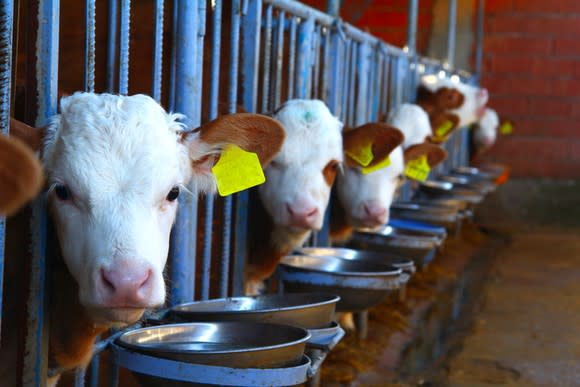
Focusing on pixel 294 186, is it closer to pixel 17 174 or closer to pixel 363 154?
pixel 363 154

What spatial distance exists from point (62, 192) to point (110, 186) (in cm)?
15

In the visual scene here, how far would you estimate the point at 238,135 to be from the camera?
2783 millimetres

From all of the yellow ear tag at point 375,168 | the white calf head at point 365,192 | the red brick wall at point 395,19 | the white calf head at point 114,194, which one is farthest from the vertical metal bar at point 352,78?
the red brick wall at point 395,19

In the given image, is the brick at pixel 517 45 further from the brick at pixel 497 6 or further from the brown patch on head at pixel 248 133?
the brown patch on head at pixel 248 133

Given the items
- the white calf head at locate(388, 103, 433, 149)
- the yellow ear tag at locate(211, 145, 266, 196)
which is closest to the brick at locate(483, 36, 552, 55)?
the white calf head at locate(388, 103, 433, 149)

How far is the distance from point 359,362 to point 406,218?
1399 mm

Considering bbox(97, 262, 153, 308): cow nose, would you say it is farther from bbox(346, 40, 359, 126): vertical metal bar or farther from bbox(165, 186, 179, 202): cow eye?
bbox(346, 40, 359, 126): vertical metal bar

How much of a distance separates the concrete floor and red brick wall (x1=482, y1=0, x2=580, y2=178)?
1.57 feet

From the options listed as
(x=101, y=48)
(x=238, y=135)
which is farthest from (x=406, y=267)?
(x=101, y=48)

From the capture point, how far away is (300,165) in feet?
12.7

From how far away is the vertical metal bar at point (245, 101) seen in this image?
3877 mm

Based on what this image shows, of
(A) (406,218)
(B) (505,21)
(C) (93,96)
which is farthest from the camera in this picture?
(B) (505,21)

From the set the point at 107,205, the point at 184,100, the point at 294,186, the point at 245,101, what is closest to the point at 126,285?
the point at 107,205

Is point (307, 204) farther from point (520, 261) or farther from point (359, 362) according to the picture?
point (520, 261)
